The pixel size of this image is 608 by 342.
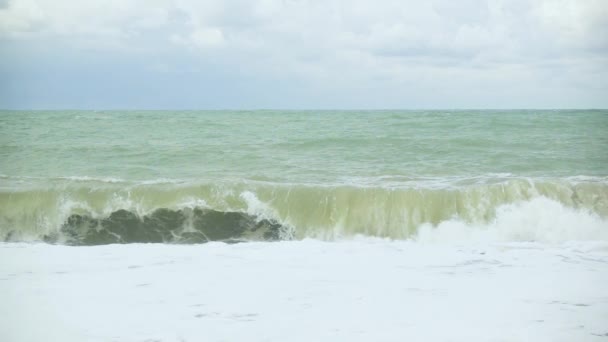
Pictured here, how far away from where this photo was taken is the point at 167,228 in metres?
8.56

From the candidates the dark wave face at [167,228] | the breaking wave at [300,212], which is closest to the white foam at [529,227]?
the breaking wave at [300,212]

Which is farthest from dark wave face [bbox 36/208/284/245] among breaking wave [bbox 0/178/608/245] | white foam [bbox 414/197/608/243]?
white foam [bbox 414/197/608/243]

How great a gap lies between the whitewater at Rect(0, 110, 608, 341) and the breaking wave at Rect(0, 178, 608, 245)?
33 mm

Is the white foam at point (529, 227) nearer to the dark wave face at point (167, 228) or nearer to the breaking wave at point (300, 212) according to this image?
the breaking wave at point (300, 212)

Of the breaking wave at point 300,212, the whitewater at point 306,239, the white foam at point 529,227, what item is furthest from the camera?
the breaking wave at point 300,212

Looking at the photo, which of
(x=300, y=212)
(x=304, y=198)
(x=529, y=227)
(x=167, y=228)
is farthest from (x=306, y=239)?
(x=529, y=227)

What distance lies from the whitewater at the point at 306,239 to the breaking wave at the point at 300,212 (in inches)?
1.3

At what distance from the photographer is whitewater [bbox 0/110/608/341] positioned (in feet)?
13.5

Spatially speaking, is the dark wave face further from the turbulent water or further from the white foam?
the white foam

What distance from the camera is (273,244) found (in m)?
7.12

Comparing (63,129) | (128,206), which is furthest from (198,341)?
(63,129)

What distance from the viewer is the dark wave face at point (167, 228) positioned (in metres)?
8.17

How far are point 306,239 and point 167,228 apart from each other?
2446 millimetres

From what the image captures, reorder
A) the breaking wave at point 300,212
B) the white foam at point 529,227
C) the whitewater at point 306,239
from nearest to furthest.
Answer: the whitewater at point 306,239 → the white foam at point 529,227 → the breaking wave at point 300,212
